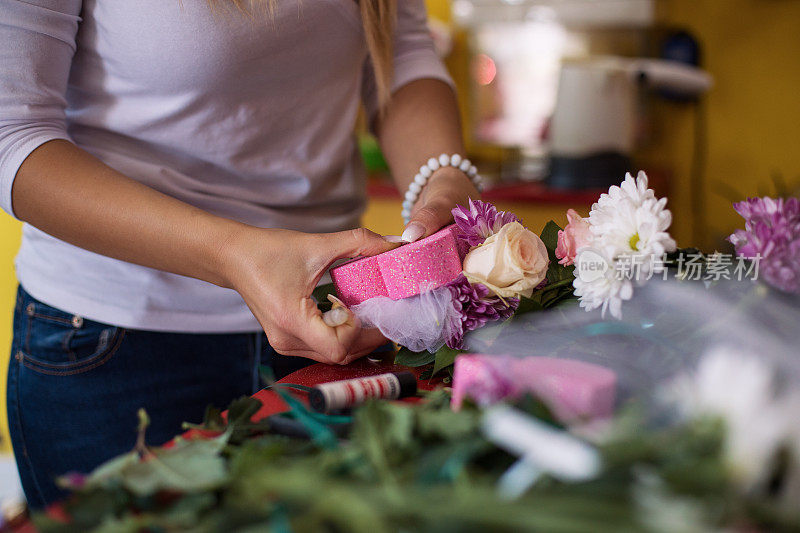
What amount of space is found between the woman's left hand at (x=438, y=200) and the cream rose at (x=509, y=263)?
3.1 inches

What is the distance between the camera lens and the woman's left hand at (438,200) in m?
0.74

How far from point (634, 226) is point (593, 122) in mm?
1652

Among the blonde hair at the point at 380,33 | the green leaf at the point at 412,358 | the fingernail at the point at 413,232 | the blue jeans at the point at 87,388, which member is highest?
the blonde hair at the point at 380,33

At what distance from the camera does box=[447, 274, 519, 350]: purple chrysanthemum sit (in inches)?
26.6

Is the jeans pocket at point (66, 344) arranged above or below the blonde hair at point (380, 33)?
below

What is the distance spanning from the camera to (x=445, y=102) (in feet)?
3.46

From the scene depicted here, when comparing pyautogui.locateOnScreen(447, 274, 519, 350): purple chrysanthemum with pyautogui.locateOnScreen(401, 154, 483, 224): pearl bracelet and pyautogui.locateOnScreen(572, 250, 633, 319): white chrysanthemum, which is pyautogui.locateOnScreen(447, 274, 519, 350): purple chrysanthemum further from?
pyautogui.locateOnScreen(401, 154, 483, 224): pearl bracelet

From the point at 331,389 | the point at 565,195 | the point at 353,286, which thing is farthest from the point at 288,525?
the point at 565,195

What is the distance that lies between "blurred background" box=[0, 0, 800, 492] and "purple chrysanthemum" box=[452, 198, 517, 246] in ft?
5.01

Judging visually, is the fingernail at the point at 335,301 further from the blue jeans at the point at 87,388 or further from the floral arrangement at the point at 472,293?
the blue jeans at the point at 87,388

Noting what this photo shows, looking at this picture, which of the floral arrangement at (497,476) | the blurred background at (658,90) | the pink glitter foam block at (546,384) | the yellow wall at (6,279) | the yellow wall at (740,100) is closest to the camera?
the floral arrangement at (497,476)

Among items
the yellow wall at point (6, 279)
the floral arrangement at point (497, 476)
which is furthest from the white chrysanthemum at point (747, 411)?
the yellow wall at point (6, 279)

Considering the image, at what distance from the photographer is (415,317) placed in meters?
0.69

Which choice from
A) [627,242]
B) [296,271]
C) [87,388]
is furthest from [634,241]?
[87,388]
